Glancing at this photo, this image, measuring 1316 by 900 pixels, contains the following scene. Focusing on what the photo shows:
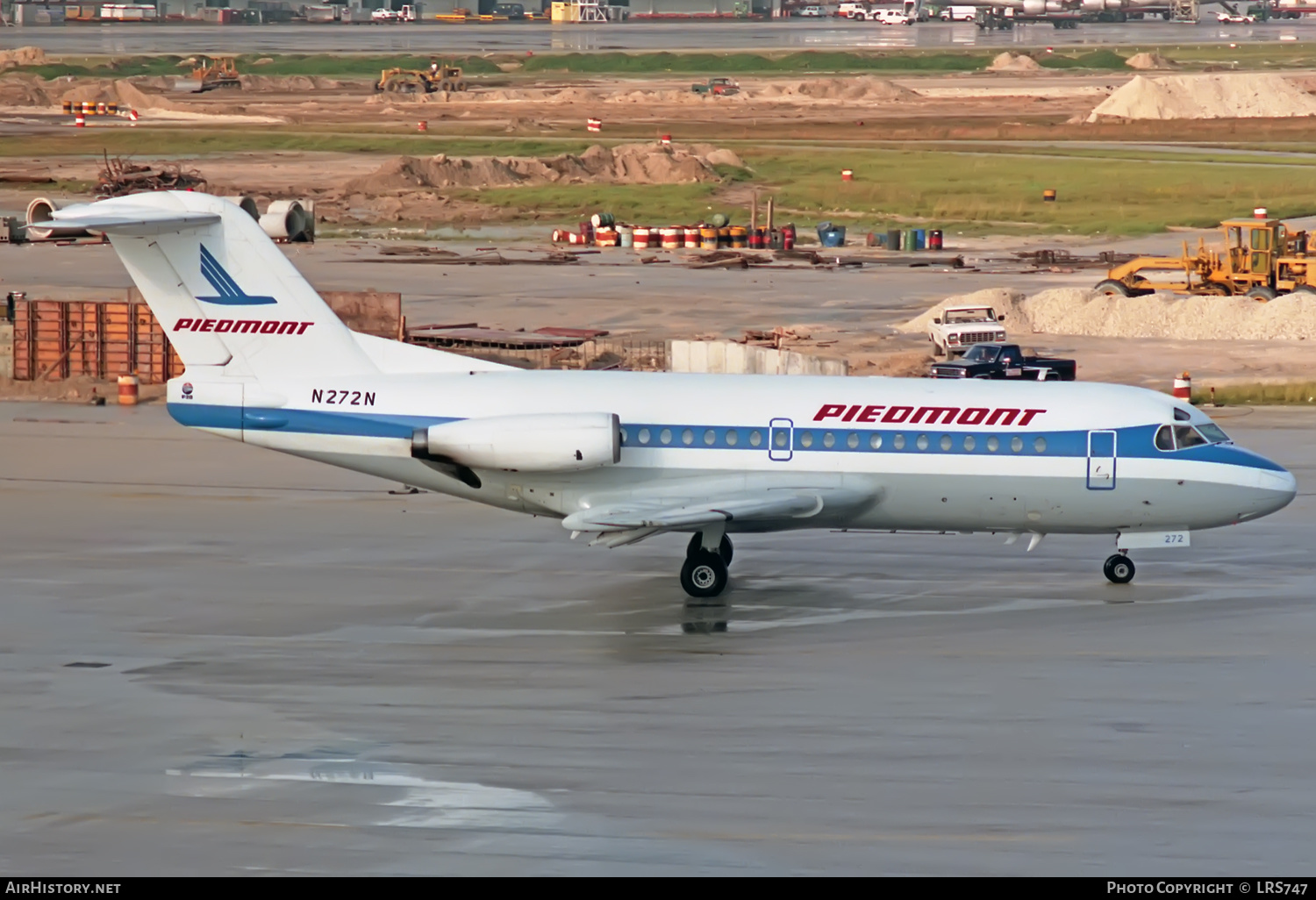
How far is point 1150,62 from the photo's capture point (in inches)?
6909

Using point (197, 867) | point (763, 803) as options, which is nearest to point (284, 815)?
point (197, 867)

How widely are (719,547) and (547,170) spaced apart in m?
70.5

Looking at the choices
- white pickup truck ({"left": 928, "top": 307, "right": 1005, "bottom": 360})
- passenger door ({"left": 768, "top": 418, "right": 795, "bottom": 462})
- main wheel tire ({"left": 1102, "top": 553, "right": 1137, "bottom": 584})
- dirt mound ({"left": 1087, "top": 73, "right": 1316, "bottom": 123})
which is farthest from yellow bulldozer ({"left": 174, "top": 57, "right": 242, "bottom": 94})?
main wheel tire ({"left": 1102, "top": 553, "right": 1137, "bottom": 584})

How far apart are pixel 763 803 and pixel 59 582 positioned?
557 inches

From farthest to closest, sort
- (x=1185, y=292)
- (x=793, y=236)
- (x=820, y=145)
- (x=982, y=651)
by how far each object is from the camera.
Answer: (x=820, y=145) → (x=793, y=236) → (x=1185, y=292) → (x=982, y=651)

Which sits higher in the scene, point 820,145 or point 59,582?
point 820,145

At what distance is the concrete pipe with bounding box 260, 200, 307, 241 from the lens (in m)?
66.8

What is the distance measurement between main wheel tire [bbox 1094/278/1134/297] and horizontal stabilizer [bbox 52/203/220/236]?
38.0 metres

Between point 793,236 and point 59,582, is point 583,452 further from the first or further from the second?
point 793,236

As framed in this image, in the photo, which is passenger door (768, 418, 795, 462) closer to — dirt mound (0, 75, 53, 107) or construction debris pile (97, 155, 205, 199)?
construction debris pile (97, 155, 205, 199)

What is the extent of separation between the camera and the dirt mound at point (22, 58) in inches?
6969

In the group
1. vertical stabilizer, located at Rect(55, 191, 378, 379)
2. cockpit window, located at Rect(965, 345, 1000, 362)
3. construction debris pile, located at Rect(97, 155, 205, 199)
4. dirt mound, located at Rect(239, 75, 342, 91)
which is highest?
dirt mound, located at Rect(239, 75, 342, 91)

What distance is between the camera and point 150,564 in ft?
97.8

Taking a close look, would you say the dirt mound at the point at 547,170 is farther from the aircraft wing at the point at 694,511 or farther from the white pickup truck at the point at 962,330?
the aircraft wing at the point at 694,511
